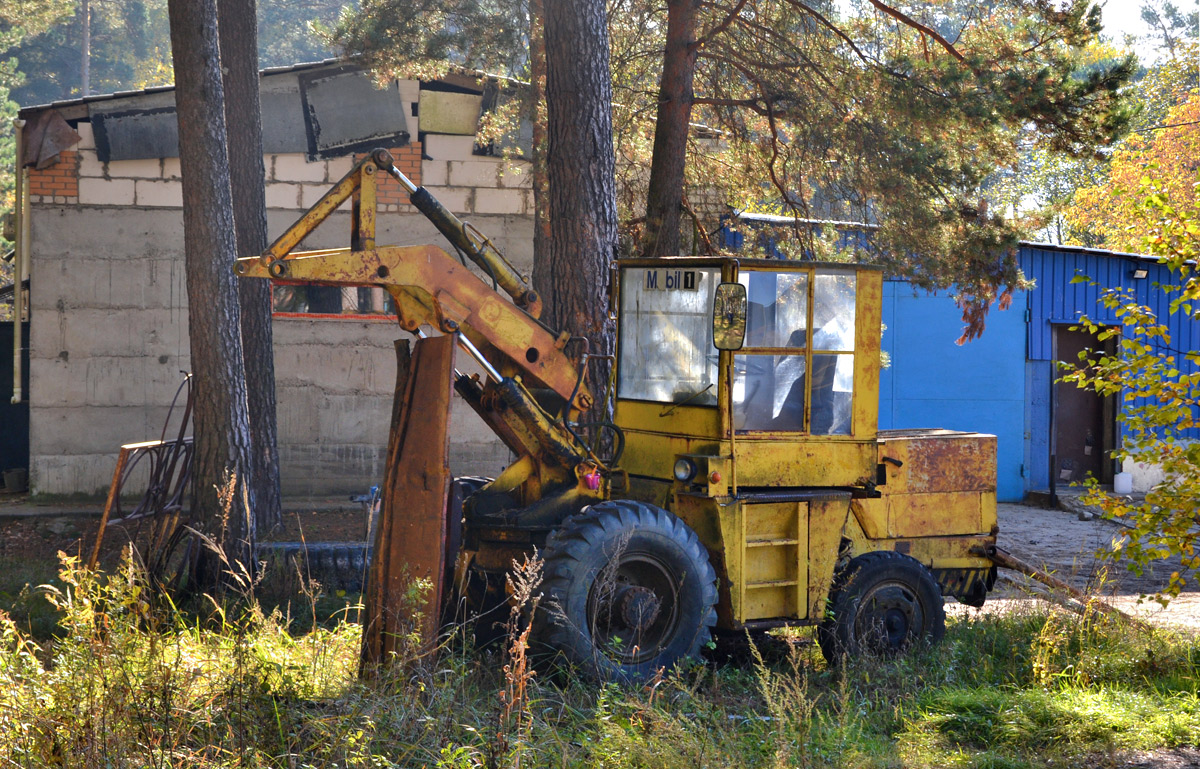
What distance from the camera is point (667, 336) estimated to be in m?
6.74

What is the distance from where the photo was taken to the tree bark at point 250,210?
1091 cm

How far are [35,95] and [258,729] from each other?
44.1m

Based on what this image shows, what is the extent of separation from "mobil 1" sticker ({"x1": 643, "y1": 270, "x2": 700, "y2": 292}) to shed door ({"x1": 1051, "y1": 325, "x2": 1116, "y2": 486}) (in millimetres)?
12141

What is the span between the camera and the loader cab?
6.44m

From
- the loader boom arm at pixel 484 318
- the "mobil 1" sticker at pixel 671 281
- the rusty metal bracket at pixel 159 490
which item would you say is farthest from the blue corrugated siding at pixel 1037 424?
the rusty metal bracket at pixel 159 490

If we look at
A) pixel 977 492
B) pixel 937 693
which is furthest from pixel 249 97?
pixel 937 693

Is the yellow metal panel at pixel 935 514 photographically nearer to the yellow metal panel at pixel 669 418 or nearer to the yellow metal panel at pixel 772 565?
the yellow metal panel at pixel 772 565

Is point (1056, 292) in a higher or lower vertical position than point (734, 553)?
higher

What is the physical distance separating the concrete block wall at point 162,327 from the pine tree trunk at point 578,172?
4.96m

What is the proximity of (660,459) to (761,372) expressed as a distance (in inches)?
32.8

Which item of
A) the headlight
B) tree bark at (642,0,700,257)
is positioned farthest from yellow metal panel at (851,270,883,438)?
tree bark at (642,0,700,257)

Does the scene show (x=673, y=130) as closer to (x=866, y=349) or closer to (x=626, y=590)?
(x=866, y=349)

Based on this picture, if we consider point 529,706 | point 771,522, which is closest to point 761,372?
point 771,522

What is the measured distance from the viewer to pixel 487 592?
21.2 ft
